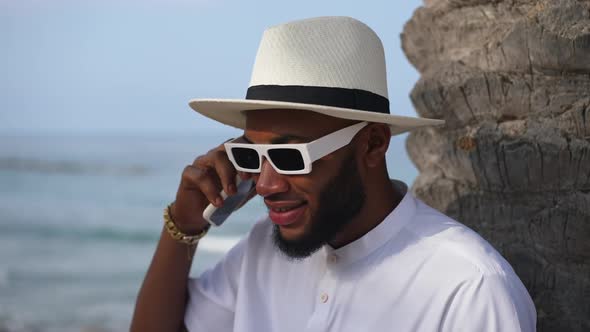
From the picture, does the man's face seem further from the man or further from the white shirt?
the white shirt

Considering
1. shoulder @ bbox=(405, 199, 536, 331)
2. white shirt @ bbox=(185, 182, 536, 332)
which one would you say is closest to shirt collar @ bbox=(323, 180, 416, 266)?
white shirt @ bbox=(185, 182, 536, 332)

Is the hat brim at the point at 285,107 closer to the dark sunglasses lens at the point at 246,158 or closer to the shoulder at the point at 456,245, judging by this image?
the dark sunglasses lens at the point at 246,158

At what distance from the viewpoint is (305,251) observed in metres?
2.59

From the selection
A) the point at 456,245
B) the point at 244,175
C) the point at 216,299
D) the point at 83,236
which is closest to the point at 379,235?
the point at 456,245

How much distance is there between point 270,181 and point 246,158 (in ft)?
0.49

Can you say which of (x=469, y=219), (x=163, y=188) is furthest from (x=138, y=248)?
(x=469, y=219)

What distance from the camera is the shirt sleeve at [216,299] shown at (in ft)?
10.1

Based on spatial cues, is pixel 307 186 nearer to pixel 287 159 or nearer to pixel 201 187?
pixel 287 159

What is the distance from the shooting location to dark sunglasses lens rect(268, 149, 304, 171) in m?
2.44

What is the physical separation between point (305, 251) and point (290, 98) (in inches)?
21.2

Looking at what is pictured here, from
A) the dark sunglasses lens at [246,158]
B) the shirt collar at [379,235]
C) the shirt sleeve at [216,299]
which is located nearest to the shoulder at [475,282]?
the shirt collar at [379,235]

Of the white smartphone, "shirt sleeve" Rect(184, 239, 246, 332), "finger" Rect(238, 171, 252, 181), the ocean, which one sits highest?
"finger" Rect(238, 171, 252, 181)

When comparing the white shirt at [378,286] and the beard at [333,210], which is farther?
the beard at [333,210]

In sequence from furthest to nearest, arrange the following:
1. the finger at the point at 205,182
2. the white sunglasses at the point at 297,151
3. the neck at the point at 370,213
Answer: the finger at the point at 205,182
the neck at the point at 370,213
the white sunglasses at the point at 297,151
